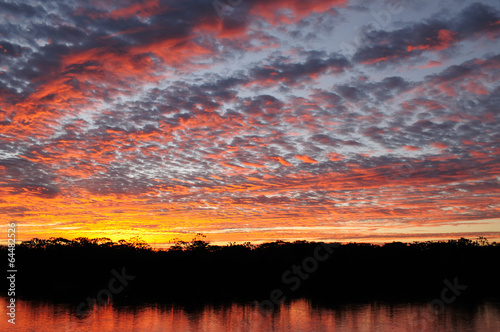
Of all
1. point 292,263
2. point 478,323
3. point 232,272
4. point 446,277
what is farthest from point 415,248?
point 478,323

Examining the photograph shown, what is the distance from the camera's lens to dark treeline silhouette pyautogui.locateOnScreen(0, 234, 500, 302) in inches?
2876

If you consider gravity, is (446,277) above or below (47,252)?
below

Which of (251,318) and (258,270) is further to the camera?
(258,270)

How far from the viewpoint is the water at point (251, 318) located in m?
41.1

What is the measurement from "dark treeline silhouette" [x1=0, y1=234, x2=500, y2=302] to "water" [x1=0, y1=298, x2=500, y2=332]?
1172cm

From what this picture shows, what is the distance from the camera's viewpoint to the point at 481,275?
283 feet

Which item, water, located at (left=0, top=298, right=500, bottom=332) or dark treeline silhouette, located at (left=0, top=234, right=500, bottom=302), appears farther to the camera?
dark treeline silhouette, located at (left=0, top=234, right=500, bottom=302)

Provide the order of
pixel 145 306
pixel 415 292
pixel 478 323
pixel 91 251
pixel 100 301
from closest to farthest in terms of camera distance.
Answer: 1. pixel 478 323
2. pixel 145 306
3. pixel 100 301
4. pixel 415 292
5. pixel 91 251

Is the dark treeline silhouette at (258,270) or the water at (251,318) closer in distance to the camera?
the water at (251,318)

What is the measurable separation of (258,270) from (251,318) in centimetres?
4579

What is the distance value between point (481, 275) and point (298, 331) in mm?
62773

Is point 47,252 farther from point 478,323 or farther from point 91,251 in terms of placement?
point 478,323

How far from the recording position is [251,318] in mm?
46969

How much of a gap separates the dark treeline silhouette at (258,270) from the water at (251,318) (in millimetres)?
11719
